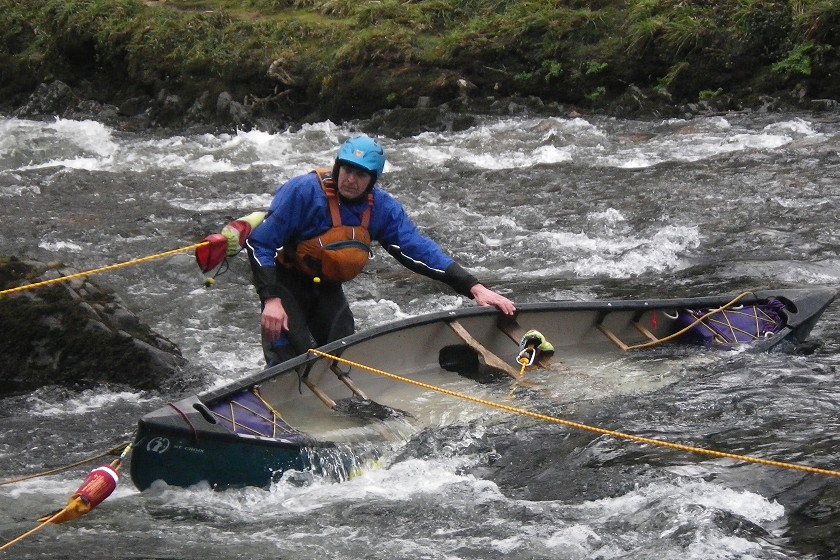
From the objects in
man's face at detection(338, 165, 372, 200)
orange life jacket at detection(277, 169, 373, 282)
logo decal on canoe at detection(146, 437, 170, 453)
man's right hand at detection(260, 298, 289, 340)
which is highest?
man's face at detection(338, 165, 372, 200)

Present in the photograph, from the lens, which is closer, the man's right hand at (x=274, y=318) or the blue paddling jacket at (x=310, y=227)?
the man's right hand at (x=274, y=318)

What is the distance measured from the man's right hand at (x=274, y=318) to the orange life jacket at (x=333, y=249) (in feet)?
1.34

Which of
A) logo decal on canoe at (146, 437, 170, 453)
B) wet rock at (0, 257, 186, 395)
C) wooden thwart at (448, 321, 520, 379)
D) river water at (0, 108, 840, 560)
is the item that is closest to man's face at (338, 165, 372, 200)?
wooden thwart at (448, 321, 520, 379)

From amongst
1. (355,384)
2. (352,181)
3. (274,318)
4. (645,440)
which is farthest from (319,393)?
(645,440)

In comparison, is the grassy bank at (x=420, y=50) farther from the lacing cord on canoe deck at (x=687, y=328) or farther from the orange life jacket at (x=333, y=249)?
the orange life jacket at (x=333, y=249)

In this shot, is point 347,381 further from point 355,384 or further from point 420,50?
point 420,50

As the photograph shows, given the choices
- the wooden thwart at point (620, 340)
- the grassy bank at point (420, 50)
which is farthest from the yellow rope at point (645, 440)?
the grassy bank at point (420, 50)

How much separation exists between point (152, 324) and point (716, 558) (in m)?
5.49

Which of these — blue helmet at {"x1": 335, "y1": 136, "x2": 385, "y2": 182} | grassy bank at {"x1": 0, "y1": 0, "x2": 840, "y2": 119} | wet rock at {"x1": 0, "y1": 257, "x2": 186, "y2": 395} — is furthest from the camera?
grassy bank at {"x1": 0, "y1": 0, "x2": 840, "y2": 119}

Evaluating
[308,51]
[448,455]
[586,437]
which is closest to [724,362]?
[586,437]

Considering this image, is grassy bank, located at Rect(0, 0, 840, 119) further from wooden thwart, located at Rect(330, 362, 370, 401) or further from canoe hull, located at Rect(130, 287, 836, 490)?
wooden thwart, located at Rect(330, 362, 370, 401)

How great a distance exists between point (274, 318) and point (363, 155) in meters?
0.99

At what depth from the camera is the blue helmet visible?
19.4ft

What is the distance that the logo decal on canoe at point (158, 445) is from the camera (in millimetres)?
5098
